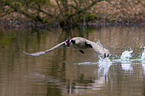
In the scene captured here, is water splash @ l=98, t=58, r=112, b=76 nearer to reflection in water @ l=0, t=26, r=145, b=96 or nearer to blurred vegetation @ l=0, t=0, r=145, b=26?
reflection in water @ l=0, t=26, r=145, b=96

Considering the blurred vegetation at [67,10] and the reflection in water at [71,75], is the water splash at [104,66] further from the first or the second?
the blurred vegetation at [67,10]

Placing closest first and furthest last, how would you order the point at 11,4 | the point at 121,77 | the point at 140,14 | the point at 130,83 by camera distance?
the point at 130,83 → the point at 121,77 → the point at 11,4 → the point at 140,14

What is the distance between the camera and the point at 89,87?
7.48m

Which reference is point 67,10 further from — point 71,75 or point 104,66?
point 71,75

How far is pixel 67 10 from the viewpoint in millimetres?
31562

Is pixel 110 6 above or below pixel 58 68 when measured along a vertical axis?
above

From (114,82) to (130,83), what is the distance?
13.8 inches

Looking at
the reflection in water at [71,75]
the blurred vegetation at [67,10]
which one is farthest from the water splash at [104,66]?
the blurred vegetation at [67,10]

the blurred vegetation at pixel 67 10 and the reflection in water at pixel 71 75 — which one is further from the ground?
the blurred vegetation at pixel 67 10

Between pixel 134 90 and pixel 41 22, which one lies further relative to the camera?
pixel 41 22

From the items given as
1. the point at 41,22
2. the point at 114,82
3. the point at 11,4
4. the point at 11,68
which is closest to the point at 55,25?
the point at 41,22

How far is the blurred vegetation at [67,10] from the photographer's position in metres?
31.0

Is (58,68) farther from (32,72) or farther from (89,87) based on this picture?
(89,87)

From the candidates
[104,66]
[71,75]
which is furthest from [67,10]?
[71,75]
